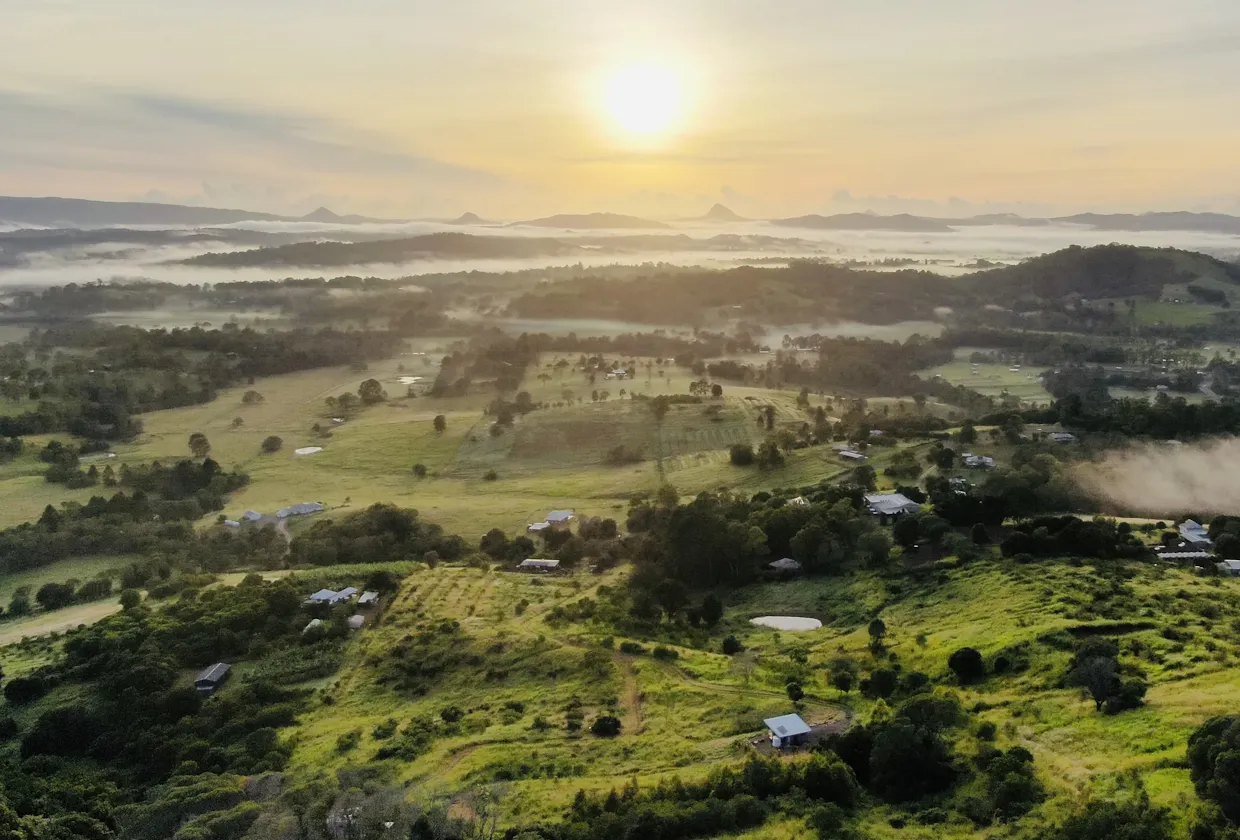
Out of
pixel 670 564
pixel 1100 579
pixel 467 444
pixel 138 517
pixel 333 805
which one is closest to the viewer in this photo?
pixel 333 805

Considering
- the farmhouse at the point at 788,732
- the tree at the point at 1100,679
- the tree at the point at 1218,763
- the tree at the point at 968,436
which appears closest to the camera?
the tree at the point at 1218,763

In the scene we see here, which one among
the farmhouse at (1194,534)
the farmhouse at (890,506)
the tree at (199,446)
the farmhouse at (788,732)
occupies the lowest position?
the tree at (199,446)

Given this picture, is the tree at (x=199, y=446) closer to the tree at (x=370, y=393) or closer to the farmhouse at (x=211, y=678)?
the tree at (x=370, y=393)

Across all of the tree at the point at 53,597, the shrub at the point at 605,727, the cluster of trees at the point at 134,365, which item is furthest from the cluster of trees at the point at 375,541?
the cluster of trees at the point at 134,365

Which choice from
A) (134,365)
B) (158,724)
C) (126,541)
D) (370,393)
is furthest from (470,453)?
(134,365)

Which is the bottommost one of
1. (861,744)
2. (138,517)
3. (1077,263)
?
(138,517)

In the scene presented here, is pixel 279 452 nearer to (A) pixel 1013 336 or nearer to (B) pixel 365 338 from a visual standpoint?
(B) pixel 365 338

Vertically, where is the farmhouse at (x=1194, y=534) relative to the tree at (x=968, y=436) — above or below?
below

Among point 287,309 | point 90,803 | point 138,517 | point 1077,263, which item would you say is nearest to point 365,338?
point 287,309
